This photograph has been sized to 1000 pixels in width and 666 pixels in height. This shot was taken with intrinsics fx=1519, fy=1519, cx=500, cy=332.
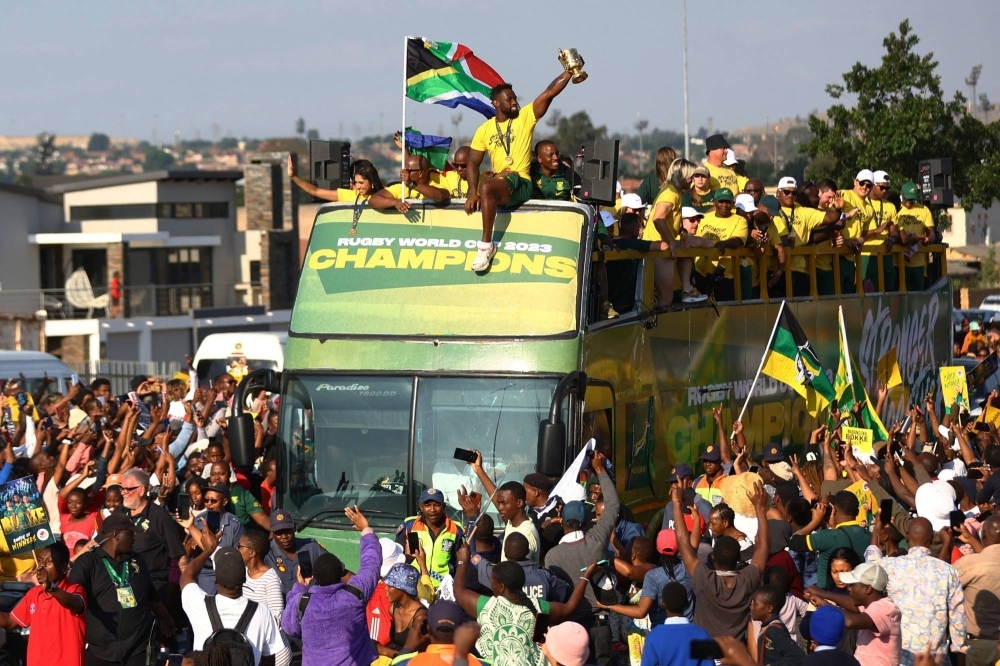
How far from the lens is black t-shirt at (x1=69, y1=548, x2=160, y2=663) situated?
9.03 meters

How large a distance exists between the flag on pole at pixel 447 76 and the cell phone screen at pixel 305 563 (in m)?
4.54

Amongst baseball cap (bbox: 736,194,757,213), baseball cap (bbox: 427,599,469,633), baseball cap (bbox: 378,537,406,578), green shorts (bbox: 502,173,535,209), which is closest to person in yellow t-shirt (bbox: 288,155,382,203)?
green shorts (bbox: 502,173,535,209)

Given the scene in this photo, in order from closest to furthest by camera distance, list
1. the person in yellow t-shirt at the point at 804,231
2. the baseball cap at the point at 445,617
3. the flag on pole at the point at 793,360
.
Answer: the baseball cap at the point at 445,617, the flag on pole at the point at 793,360, the person in yellow t-shirt at the point at 804,231

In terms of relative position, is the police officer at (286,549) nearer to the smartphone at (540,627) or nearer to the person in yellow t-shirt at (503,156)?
the smartphone at (540,627)

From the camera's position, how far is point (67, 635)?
8.79 m

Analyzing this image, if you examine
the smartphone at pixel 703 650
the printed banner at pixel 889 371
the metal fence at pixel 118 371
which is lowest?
the metal fence at pixel 118 371

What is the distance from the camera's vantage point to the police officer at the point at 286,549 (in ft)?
32.0

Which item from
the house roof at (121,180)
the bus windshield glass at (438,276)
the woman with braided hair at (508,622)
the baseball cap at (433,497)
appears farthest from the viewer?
the house roof at (121,180)

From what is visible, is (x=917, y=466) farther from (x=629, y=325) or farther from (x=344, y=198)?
(x=344, y=198)

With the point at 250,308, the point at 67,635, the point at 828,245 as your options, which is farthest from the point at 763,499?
the point at 250,308

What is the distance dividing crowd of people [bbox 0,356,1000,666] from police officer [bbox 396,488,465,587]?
15 mm

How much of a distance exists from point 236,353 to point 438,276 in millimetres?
12440

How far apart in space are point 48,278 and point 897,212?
3276cm

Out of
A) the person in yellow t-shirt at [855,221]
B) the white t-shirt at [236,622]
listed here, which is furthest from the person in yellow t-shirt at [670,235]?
the white t-shirt at [236,622]
